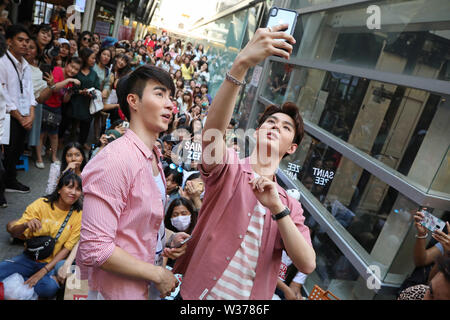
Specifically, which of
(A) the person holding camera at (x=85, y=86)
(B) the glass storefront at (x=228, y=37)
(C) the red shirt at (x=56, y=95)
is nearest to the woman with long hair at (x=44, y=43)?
(C) the red shirt at (x=56, y=95)

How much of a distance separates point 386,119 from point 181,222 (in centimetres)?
216

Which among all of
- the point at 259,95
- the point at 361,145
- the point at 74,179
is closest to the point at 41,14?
the point at 259,95

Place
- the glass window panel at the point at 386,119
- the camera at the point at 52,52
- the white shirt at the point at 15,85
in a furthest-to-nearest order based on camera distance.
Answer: the camera at the point at 52,52
the white shirt at the point at 15,85
the glass window panel at the point at 386,119

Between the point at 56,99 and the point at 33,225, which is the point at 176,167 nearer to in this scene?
the point at 33,225

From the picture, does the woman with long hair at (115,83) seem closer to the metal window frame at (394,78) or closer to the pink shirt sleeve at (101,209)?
the metal window frame at (394,78)

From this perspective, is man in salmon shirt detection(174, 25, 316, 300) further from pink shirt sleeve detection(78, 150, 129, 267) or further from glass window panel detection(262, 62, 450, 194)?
glass window panel detection(262, 62, 450, 194)

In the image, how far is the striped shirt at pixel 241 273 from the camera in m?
1.19

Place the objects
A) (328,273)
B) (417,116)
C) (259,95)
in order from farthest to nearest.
Result: (259,95) → (328,273) → (417,116)

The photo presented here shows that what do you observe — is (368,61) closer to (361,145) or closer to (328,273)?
(361,145)

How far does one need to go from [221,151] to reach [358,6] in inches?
140

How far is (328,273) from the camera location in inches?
123

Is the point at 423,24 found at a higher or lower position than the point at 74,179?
higher

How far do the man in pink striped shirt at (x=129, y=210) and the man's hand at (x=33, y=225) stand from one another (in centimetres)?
159
